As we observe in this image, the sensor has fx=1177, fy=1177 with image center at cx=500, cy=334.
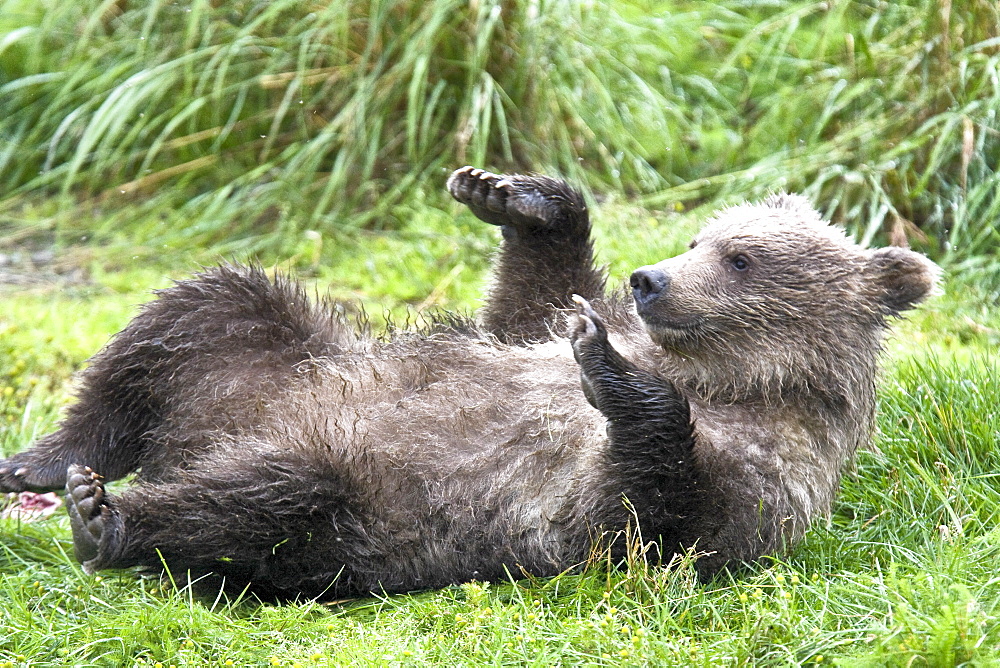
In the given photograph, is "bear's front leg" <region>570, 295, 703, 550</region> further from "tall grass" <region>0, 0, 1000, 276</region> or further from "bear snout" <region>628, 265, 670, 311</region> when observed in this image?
"tall grass" <region>0, 0, 1000, 276</region>

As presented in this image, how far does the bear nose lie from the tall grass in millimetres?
3220

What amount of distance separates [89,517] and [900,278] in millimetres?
2891

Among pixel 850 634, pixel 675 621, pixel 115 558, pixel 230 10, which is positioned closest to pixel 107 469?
pixel 115 558

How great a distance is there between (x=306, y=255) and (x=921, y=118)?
3.95 meters

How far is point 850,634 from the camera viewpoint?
3383mm

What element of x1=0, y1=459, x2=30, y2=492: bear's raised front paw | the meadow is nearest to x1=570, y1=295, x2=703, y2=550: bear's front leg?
the meadow

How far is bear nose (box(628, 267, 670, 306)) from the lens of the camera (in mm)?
3949

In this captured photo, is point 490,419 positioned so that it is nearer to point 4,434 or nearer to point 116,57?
point 4,434

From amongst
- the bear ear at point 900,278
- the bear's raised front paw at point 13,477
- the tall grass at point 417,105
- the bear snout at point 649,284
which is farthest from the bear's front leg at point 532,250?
the tall grass at point 417,105

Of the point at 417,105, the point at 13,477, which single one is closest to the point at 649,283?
the point at 13,477

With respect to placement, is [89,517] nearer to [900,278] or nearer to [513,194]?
[513,194]

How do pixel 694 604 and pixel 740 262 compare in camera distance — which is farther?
pixel 740 262

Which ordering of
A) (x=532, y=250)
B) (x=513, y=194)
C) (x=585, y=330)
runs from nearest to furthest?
(x=585, y=330), (x=513, y=194), (x=532, y=250)

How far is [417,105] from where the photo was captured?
25.7 ft
